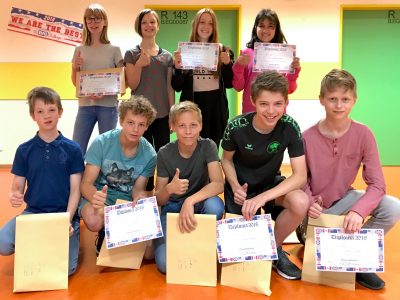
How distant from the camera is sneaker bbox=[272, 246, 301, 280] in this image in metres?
Result: 2.32

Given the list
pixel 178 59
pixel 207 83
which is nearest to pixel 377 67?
pixel 207 83

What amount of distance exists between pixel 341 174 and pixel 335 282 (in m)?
0.66

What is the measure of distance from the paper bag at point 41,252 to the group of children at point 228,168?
14cm

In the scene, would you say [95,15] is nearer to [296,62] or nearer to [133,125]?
[133,125]

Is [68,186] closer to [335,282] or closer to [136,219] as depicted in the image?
[136,219]

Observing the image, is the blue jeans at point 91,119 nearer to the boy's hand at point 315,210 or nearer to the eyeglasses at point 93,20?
the eyeglasses at point 93,20

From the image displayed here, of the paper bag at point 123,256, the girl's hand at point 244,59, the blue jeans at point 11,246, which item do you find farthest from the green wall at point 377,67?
the blue jeans at point 11,246

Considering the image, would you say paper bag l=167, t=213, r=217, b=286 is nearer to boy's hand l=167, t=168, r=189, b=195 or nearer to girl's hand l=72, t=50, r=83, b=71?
boy's hand l=167, t=168, r=189, b=195

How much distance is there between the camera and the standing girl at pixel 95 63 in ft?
11.3

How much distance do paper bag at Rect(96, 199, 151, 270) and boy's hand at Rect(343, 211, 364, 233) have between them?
4.08ft

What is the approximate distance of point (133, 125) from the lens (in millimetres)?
2562

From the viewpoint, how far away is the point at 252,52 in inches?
130

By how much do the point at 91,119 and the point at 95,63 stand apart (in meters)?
0.52

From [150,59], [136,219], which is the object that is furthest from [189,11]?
[136,219]
